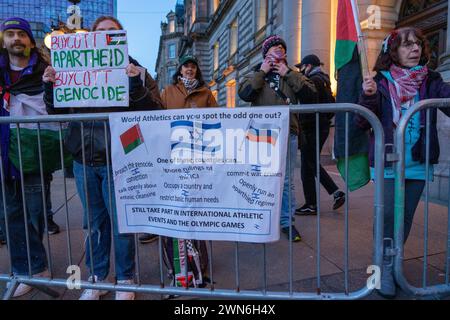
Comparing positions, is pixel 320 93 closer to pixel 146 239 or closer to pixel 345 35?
pixel 345 35

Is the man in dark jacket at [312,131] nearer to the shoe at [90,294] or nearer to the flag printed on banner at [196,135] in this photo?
the flag printed on banner at [196,135]

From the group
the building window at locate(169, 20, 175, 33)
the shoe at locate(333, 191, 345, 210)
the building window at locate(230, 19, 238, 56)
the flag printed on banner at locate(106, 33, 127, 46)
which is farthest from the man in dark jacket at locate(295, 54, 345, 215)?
the building window at locate(169, 20, 175, 33)

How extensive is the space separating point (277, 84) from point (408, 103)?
1425 mm

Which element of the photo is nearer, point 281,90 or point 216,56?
point 281,90

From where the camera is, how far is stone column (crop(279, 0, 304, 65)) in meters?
12.3

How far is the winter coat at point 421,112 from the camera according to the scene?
2.67m

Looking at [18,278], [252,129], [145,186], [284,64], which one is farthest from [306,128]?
[18,278]

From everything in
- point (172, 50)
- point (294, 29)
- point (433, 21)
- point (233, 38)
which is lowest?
point (433, 21)

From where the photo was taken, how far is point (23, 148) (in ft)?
9.37

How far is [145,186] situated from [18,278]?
132cm

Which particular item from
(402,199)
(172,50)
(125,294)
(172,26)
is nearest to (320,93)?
(402,199)

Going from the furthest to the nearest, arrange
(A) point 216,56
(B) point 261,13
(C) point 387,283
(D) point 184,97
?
(A) point 216,56, (B) point 261,13, (D) point 184,97, (C) point 387,283

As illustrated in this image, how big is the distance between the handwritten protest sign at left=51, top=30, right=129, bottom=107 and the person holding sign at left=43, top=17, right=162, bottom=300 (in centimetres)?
7

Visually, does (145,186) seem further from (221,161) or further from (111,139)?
(221,161)
